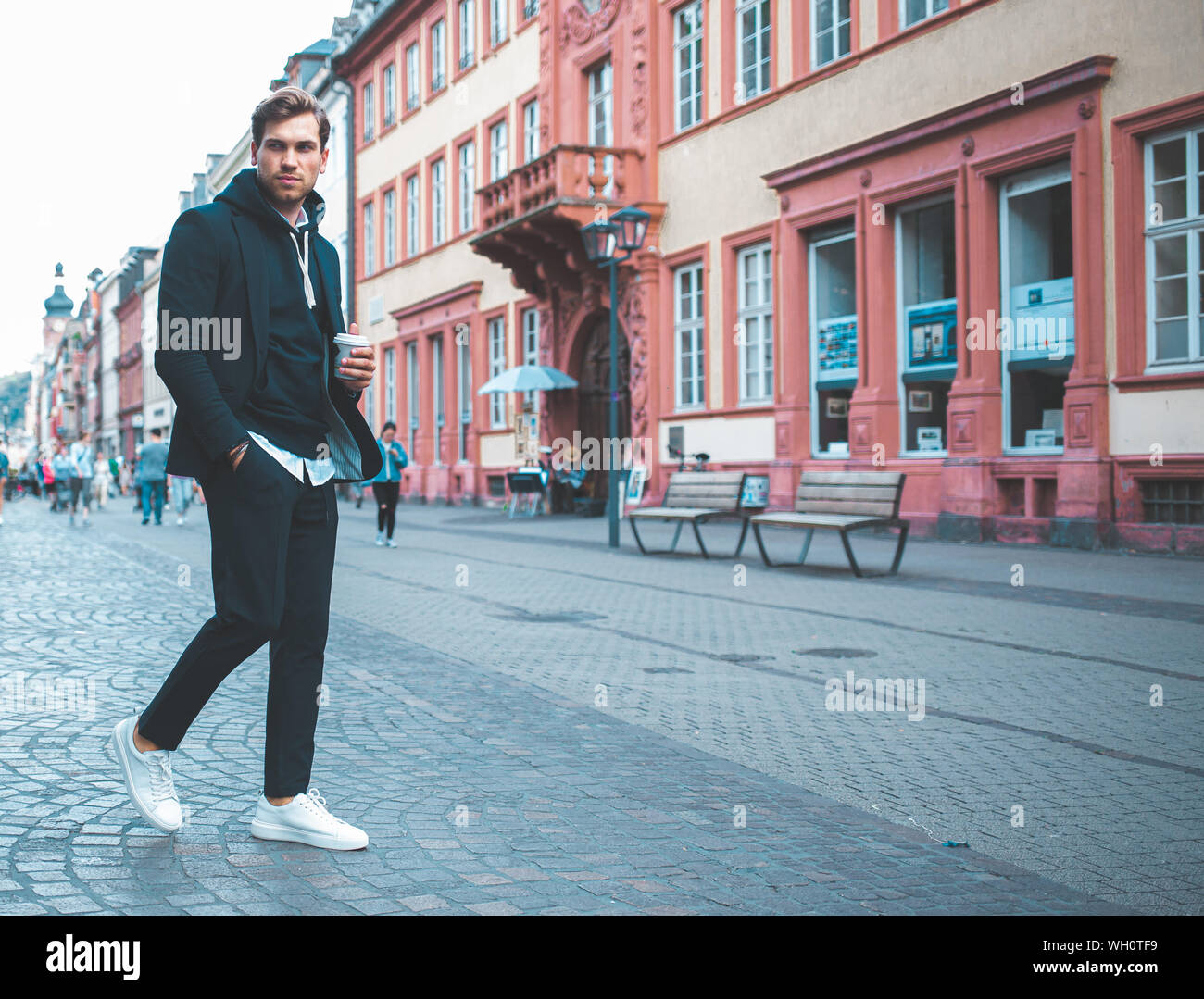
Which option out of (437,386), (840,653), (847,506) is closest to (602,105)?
Result: (437,386)

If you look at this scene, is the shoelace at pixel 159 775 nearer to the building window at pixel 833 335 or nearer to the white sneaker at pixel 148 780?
the white sneaker at pixel 148 780

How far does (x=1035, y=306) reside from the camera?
16.4 m

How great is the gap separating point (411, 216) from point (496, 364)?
7.69 metres

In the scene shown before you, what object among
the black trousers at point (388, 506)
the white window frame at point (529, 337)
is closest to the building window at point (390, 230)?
the white window frame at point (529, 337)

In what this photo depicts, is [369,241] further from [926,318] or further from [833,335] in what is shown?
[926,318]

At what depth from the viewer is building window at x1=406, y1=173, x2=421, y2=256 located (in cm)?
3769

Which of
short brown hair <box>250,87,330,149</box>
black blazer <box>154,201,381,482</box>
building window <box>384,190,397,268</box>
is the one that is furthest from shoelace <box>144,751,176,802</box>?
building window <box>384,190,397,268</box>

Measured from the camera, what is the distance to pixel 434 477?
3588cm

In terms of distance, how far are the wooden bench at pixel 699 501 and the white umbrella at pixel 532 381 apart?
9.59 metres

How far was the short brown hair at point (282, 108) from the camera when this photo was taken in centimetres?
403
